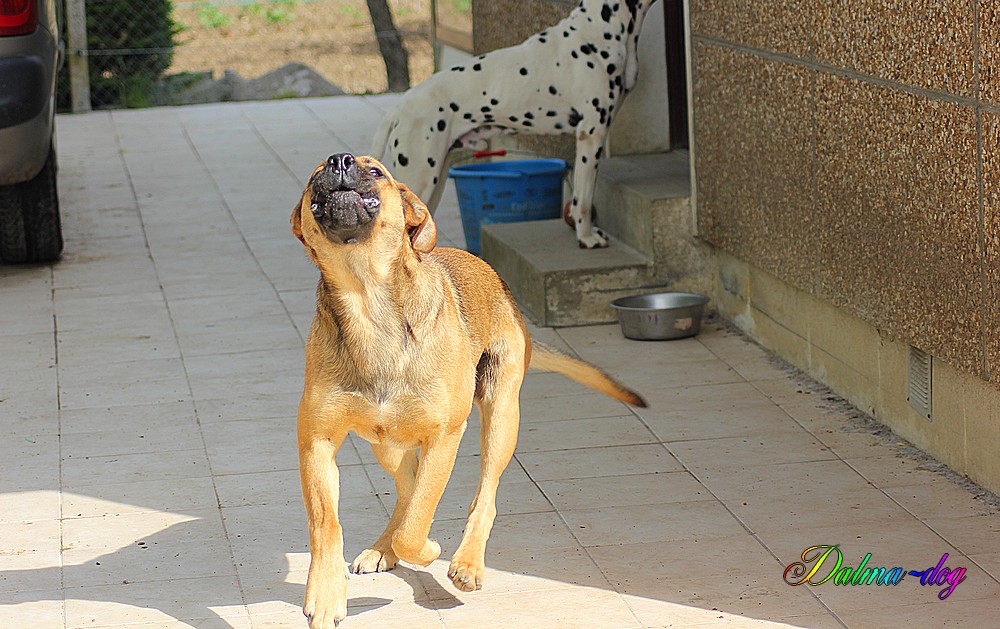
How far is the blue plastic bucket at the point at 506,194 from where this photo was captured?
865cm

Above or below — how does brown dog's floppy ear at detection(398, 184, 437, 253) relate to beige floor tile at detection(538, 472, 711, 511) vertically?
above

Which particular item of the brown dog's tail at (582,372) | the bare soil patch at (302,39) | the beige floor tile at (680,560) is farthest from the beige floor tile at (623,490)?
the bare soil patch at (302,39)


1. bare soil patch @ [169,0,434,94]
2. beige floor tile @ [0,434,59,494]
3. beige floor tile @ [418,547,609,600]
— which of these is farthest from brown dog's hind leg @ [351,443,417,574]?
bare soil patch @ [169,0,434,94]

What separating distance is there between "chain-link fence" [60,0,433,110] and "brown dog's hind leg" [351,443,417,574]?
1303 centimetres

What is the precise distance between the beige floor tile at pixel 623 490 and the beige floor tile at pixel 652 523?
58 millimetres

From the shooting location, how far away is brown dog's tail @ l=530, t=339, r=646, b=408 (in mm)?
4438

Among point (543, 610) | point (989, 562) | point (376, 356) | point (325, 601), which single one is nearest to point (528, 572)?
point (543, 610)

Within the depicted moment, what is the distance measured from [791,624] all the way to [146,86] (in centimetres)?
1467

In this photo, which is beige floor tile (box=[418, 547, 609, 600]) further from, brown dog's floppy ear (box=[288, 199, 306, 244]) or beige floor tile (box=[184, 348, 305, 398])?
beige floor tile (box=[184, 348, 305, 398])

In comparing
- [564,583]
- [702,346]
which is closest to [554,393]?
[702,346]

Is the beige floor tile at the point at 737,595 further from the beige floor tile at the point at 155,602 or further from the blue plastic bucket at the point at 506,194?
the blue plastic bucket at the point at 506,194

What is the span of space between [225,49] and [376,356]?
2084cm

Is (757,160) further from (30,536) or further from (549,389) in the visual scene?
(30,536)

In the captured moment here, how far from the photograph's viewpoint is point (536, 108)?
26.3 ft
